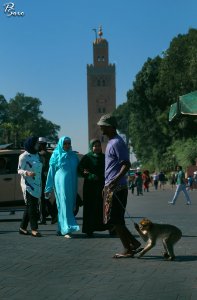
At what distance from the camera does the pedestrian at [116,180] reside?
8.73m

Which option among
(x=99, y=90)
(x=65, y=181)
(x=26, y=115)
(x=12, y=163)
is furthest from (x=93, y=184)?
(x=99, y=90)

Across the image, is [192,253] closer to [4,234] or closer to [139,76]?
[4,234]

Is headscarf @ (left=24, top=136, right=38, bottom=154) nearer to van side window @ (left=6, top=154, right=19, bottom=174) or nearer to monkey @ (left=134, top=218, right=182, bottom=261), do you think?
monkey @ (left=134, top=218, right=182, bottom=261)

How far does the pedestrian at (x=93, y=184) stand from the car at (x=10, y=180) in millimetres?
5616

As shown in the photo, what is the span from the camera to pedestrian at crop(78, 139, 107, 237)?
1162 cm

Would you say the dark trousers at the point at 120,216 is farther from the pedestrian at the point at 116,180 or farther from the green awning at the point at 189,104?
the green awning at the point at 189,104

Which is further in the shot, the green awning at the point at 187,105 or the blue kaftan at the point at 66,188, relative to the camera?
the blue kaftan at the point at 66,188

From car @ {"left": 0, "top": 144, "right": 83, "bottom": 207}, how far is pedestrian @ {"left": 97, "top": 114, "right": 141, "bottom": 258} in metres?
8.49

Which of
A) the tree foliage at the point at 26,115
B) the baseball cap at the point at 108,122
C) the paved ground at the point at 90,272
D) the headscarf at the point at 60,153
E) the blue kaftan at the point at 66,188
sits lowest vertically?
the paved ground at the point at 90,272

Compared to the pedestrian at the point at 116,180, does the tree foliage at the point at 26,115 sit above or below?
above

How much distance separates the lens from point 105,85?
7279 inches

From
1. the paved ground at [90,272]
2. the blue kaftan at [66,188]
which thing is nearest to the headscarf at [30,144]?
the blue kaftan at [66,188]

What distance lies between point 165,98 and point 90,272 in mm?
66628

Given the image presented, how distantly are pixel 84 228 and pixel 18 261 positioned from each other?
3.17m
